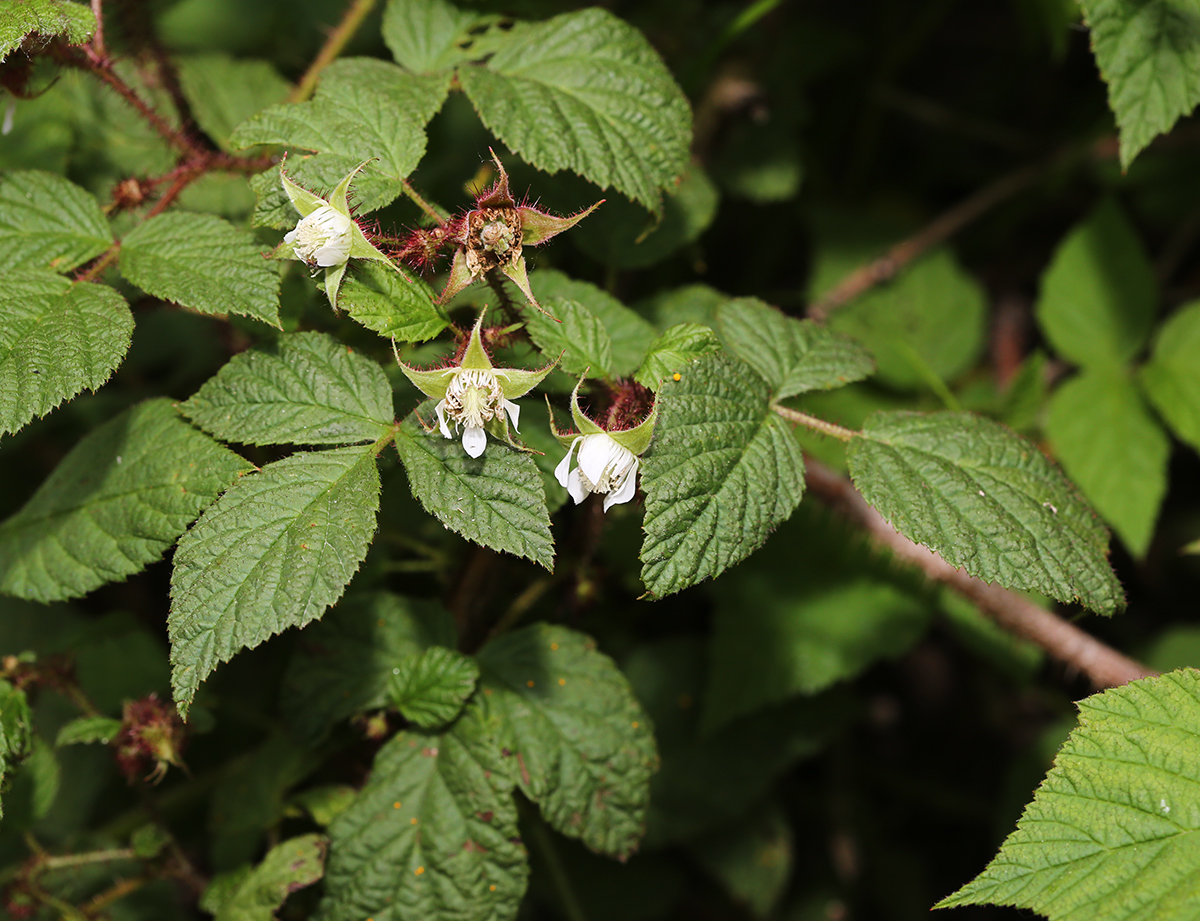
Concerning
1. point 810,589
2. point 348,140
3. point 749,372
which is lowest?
point 810,589

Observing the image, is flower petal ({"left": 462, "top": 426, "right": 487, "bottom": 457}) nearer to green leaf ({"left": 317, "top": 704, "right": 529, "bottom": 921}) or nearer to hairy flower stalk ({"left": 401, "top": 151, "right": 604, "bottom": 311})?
hairy flower stalk ({"left": 401, "top": 151, "right": 604, "bottom": 311})

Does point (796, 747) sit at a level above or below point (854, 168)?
below

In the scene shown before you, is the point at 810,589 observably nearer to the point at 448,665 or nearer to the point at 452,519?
the point at 448,665

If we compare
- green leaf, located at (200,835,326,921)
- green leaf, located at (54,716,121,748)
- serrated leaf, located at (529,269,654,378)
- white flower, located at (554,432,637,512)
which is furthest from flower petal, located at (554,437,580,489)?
green leaf, located at (54,716,121,748)

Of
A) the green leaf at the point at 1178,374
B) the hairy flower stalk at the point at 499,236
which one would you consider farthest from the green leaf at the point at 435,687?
the green leaf at the point at 1178,374

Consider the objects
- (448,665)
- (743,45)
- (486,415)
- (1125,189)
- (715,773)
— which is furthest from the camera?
(1125,189)

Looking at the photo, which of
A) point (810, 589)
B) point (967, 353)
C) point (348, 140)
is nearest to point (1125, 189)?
point (967, 353)

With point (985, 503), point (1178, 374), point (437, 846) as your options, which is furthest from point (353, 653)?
point (1178, 374)

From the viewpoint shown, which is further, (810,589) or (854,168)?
(854,168)
